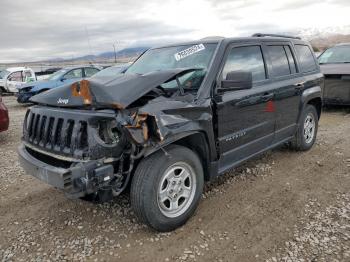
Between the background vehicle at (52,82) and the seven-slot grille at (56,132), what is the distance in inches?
412

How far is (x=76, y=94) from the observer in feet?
11.2

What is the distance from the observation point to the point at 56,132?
11.2 feet

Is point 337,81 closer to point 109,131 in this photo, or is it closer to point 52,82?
point 109,131

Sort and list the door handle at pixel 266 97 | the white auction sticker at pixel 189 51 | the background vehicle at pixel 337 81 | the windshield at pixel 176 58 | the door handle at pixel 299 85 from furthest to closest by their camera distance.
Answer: the background vehicle at pixel 337 81
the door handle at pixel 299 85
the door handle at pixel 266 97
the white auction sticker at pixel 189 51
the windshield at pixel 176 58

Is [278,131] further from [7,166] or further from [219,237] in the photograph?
[7,166]

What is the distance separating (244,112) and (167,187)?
1.45 m

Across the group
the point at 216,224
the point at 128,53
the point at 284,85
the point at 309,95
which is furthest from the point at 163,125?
the point at 128,53

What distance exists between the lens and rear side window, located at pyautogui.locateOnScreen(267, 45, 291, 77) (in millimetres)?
4789

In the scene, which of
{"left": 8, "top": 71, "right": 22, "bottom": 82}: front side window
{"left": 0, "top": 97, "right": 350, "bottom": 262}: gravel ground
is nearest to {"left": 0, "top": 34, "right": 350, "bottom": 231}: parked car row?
{"left": 0, "top": 97, "right": 350, "bottom": 262}: gravel ground

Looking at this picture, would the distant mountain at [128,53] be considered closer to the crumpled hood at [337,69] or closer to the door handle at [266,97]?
the door handle at [266,97]

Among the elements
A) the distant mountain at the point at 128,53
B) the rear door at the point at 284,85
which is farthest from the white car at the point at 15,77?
the rear door at the point at 284,85

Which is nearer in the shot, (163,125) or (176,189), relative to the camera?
(163,125)

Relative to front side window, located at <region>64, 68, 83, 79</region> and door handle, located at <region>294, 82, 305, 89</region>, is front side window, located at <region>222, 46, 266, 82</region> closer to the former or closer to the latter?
door handle, located at <region>294, 82, 305, 89</region>

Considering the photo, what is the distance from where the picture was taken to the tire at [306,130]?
559 centimetres
